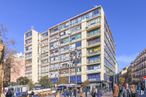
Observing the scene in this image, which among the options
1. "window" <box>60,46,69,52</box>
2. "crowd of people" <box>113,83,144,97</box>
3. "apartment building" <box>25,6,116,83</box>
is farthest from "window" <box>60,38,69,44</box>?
"crowd of people" <box>113,83,144,97</box>

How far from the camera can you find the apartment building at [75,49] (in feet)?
313

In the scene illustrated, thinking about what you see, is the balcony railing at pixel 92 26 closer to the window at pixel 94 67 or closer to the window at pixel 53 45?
the window at pixel 94 67

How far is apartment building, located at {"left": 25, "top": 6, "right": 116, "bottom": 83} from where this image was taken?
95.4 meters

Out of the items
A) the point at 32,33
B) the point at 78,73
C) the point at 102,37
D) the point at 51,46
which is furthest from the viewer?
the point at 32,33

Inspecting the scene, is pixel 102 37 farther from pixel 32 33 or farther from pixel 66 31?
pixel 32 33

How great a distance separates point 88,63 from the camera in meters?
98.4

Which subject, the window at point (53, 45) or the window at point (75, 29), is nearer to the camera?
the window at point (75, 29)

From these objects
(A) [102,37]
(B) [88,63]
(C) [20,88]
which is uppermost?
(A) [102,37]

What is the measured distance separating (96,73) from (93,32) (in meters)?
11.6

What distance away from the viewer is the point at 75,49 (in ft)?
328

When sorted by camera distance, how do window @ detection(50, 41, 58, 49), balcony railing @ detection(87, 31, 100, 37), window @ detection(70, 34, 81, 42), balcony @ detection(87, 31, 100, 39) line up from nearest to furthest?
balcony @ detection(87, 31, 100, 39)
balcony railing @ detection(87, 31, 100, 37)
window @ detection(70, 34, 81, 42)
window @ detection(50, 41, 58, 49)

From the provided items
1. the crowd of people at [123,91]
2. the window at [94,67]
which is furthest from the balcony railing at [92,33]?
the crowd of people at [123,91]

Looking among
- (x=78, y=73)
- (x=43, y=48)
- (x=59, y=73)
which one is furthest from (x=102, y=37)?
(x=43, y=48)

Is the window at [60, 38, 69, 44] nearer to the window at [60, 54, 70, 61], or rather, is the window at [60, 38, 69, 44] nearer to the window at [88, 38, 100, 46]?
the window at [60, 54, 70, 61]
